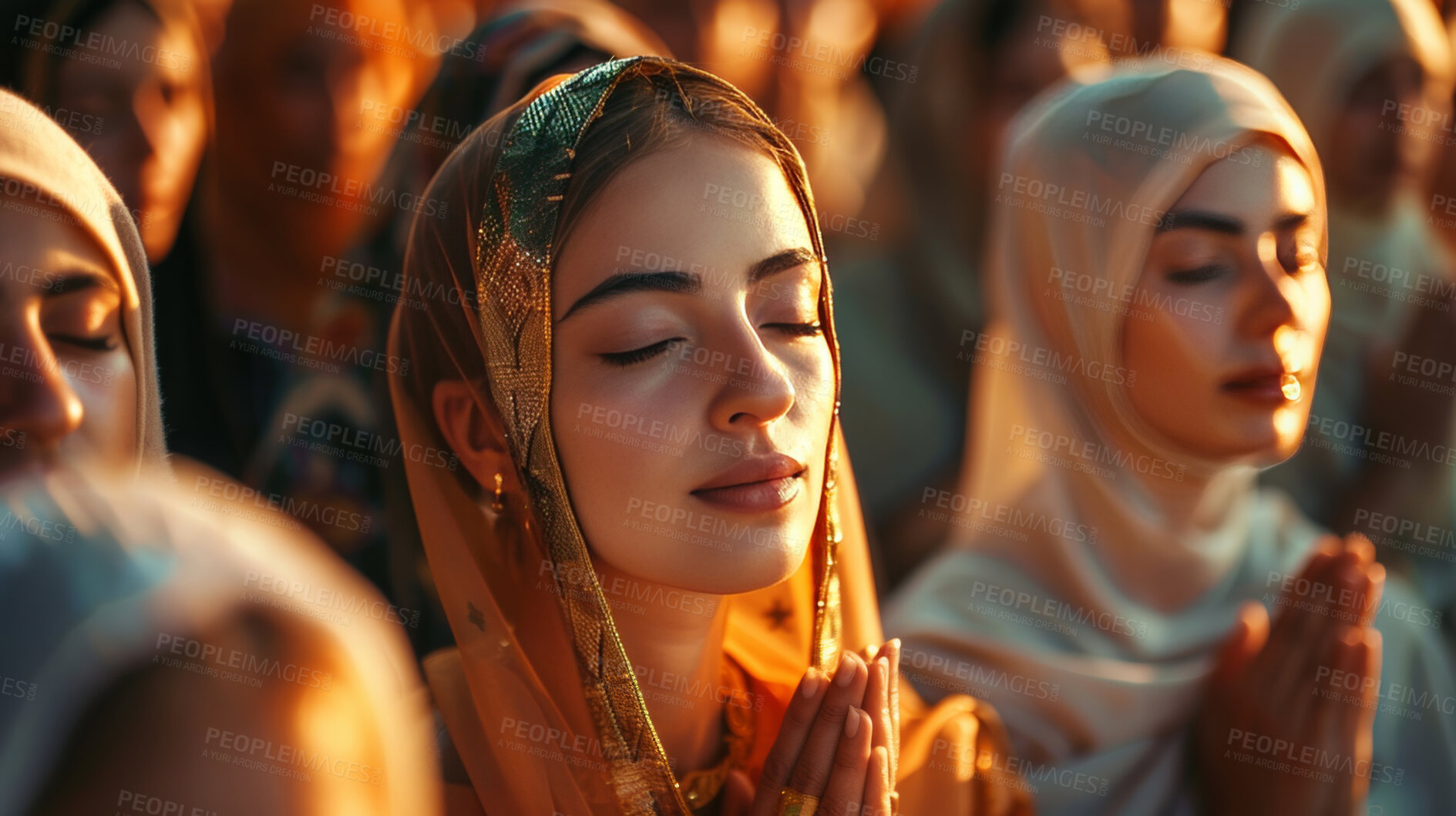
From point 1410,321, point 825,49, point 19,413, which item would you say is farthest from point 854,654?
point 825,49

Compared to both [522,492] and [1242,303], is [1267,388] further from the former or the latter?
[522,492]

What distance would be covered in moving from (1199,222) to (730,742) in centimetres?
94

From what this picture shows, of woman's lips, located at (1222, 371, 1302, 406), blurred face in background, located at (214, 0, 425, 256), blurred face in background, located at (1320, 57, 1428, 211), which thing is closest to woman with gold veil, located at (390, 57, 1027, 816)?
woman's lips, located at (1222, 371, 1302, 406)

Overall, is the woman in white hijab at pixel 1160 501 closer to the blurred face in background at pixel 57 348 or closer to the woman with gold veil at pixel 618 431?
the woman with gold veil at pixel 618 431

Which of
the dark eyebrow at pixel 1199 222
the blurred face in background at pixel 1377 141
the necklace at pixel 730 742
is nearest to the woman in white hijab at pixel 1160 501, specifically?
the dark eyebrow at pixel 1199 222

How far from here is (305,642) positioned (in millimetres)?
666

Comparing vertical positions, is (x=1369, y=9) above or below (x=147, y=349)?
above

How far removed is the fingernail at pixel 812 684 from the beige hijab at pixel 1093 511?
0.56 metres

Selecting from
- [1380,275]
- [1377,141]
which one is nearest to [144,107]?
[1377,141]

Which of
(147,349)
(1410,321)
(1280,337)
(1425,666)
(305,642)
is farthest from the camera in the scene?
(1410,321)

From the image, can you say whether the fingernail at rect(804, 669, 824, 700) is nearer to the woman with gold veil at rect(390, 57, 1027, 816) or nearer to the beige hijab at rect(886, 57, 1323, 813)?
the woman with gold veil at rect(390, 57, 1027, 816)

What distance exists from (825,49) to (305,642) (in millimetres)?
3314

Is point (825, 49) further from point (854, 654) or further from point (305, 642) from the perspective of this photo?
point (305, 642)

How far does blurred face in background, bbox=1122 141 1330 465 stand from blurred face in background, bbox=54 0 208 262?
165 centimetres
